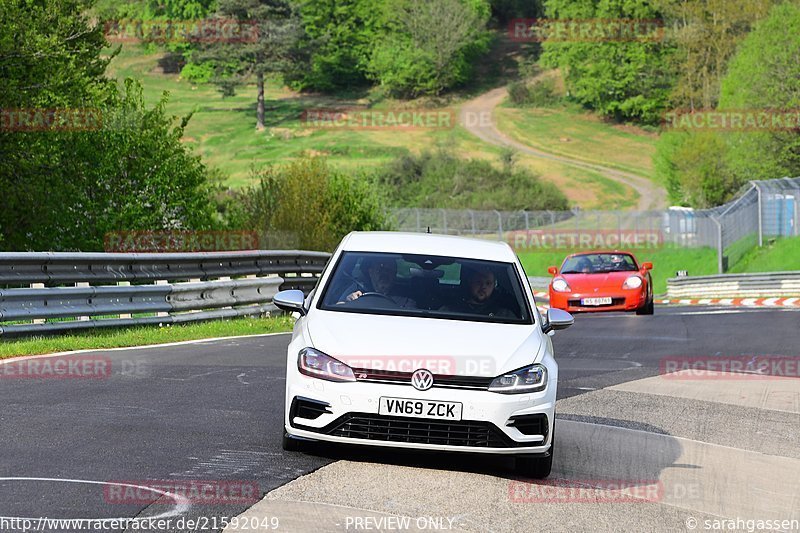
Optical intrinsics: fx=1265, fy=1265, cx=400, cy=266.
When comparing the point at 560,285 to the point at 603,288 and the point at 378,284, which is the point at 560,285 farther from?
the point at 378,284

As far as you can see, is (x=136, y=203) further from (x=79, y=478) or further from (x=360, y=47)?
(x=360, y=47)

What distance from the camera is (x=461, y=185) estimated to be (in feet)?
320

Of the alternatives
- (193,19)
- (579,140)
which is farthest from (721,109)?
(193,19)

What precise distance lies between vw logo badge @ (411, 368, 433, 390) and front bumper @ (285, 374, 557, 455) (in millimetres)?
32

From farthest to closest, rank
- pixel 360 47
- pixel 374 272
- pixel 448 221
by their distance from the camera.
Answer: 1. pixel 360 47
2. pixel 448 221
3. pixel 374 272

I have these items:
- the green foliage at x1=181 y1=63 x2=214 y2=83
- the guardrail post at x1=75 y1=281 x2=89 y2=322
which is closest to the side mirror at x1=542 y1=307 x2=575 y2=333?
the guardrail post at x1=75 y1=281 x2=89 y2=322

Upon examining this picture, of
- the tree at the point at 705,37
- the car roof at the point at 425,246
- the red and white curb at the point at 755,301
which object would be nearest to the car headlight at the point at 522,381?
the car roof at the point at 425,246

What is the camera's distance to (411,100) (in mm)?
135125

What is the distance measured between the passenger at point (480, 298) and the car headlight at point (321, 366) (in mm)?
1139

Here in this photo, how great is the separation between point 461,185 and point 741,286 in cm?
5942

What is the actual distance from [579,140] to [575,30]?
13.5 m

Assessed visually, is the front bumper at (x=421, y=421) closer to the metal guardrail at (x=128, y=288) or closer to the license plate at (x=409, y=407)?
the license plate at (x=409, y=407)

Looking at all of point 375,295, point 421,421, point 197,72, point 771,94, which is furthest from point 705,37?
point 421,421

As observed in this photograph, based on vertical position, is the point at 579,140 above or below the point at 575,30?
below
